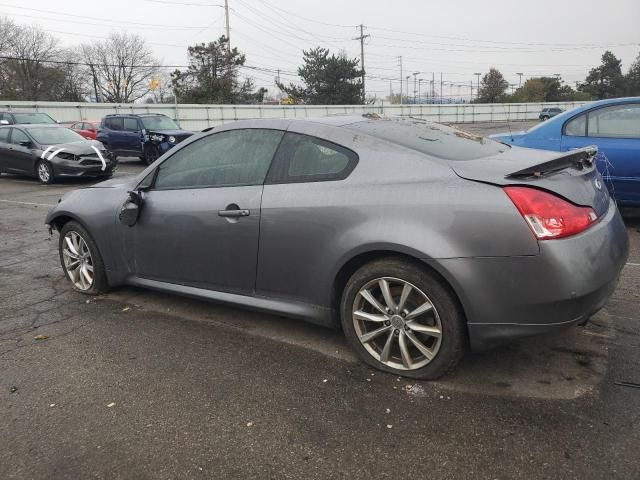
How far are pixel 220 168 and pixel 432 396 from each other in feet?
6.81

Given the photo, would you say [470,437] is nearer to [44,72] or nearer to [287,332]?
[287,332]

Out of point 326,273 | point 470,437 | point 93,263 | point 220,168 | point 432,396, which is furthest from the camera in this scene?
point 93,263

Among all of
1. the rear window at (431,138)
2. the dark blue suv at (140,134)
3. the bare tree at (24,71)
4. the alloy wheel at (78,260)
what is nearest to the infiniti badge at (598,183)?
the rear window at (431,138)

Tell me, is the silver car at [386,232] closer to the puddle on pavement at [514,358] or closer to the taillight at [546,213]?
the taillight at [546,213]

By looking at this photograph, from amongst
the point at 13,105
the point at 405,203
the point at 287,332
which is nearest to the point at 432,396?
the point at 405,203

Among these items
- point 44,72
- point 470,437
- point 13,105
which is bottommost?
point 470,437

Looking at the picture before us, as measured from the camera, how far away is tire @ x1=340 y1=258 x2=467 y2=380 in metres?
2.88

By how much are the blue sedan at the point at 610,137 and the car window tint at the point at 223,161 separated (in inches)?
171

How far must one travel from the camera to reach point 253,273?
3.56m

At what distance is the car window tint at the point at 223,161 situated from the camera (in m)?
3.61

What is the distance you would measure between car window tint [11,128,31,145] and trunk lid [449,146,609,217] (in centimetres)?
1383

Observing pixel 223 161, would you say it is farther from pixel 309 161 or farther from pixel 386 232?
pixel 386 232

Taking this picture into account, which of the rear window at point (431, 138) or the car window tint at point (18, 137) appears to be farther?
the car window tint at point (18, 137)

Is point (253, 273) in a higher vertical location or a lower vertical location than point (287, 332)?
higher
